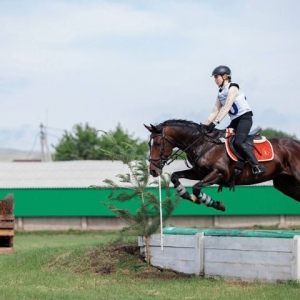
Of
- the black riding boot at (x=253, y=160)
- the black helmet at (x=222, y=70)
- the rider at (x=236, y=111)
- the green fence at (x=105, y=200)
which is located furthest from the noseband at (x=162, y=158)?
the green fence at (x=105, y=200)

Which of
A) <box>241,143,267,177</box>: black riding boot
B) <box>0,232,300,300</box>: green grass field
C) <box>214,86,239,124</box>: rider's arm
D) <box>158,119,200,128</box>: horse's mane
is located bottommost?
<box>0,232,300,300</box>: green grass field

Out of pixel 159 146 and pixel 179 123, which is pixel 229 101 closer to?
pixel 179 123

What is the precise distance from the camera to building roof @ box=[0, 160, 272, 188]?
39188 millimetres

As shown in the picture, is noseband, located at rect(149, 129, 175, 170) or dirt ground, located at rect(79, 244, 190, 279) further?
dirt ground, located at rect(79, 244, 190, 279)

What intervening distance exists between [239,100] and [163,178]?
3.06 meters

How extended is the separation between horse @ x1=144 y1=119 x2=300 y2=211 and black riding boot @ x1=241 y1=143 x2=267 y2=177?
0.14m

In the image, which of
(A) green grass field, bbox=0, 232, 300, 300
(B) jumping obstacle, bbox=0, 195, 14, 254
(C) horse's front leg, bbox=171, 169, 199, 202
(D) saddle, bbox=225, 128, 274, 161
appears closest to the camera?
(A) green grass field, bbox=0, 232, 300, 300

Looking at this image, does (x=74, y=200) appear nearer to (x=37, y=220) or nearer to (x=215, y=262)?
(x=37, y=220)

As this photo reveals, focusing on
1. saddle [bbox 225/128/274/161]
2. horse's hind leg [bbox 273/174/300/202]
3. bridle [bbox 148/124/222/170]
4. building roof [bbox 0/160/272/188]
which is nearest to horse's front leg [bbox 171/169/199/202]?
bridle [bbox 148/124/222/170]

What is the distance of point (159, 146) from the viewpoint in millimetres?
11992

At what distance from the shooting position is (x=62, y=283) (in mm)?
12305

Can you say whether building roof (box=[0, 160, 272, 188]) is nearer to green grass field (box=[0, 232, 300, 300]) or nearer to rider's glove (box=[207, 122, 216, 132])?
green grass field (box=[0, 232, 300, 300])

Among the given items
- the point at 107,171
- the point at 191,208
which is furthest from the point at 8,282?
the point at 107,171

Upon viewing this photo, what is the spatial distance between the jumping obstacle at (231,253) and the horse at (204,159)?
0.84m
